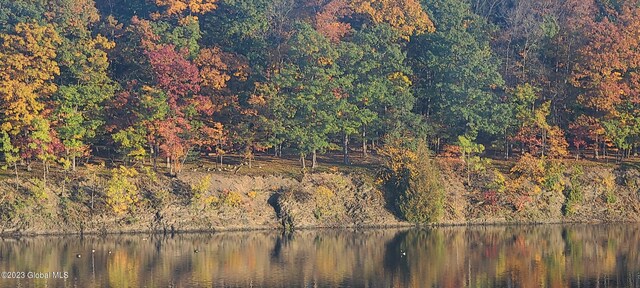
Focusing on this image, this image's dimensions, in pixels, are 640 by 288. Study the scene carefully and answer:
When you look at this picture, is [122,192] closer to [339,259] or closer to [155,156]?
[155,156]

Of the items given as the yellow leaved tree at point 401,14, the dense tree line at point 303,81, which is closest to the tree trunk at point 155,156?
the dense tree line at point 303,81

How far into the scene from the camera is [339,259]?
62.2 meters

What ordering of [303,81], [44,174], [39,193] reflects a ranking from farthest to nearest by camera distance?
1. [303,81]
2. [44,174]
3. [39,193]

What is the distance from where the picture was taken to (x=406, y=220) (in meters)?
79.5

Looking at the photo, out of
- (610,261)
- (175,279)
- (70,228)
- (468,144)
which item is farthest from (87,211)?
(610,261)

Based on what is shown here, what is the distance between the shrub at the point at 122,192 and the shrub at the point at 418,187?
19.7 meters

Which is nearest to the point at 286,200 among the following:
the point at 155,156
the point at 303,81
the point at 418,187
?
the point at 418,187

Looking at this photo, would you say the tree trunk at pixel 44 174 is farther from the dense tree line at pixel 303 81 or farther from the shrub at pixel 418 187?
the shrub at pixel 418 187

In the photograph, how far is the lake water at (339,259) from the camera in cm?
5472

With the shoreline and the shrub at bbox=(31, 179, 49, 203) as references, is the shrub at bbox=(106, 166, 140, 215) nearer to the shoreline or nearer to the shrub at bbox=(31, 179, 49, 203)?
the shoreline

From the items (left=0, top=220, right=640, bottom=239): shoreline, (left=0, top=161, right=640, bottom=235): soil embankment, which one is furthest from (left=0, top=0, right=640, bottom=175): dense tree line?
(left=0, top=220, right=640, bottom=239): shoreline

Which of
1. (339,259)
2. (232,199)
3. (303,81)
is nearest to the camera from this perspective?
(339,259)

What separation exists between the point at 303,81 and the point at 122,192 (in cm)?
1869

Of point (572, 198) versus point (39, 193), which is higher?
point (39, 193)
